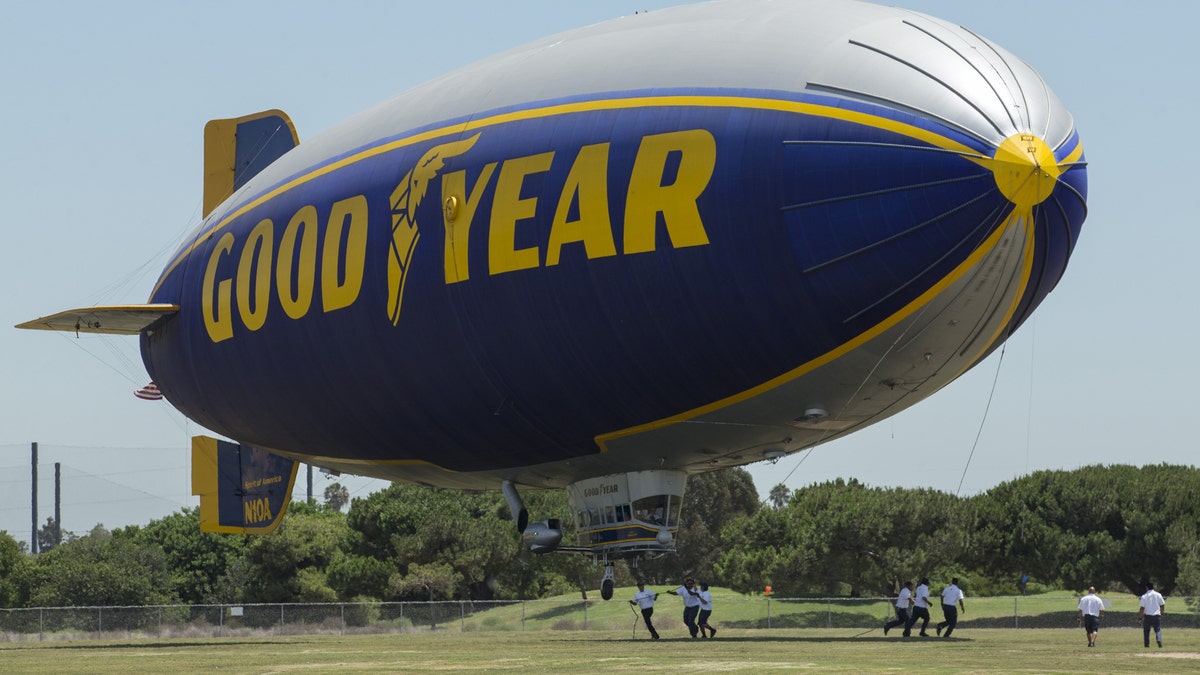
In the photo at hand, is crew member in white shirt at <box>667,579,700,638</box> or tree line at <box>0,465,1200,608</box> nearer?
crew member in white shirt at <box>667,579,700,638</box>

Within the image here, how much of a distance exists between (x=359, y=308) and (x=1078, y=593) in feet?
193

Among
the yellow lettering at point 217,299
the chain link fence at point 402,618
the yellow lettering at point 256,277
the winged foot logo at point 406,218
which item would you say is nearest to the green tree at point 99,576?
the chain link fence at point 402,618

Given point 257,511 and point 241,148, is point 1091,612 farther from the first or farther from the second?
point 241,148

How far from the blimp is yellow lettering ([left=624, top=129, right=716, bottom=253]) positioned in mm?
43

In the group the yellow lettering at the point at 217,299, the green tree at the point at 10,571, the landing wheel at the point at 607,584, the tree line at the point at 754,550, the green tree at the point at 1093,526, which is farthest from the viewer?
the green tree at the point at 10,571

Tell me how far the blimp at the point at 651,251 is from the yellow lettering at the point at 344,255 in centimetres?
7

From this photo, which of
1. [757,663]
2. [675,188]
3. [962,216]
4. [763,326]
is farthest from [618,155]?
[757,663]

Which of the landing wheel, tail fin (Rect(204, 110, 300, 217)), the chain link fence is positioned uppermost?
tail fin (Rect(204, 110, 300, 217))

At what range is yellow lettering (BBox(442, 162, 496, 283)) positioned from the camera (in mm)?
31641

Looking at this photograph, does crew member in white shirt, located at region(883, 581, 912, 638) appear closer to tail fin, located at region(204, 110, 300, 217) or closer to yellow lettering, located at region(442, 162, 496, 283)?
yellow lettering, located at region(442, 162, 496, 283)

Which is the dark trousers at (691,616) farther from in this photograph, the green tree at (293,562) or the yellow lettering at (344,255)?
the green tree at (293,562)

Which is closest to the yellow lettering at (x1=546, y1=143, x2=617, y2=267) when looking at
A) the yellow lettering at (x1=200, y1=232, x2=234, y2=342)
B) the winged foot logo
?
the winged foot logo

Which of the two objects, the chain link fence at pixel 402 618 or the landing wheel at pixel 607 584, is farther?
the chain link fence at pixel 402 618

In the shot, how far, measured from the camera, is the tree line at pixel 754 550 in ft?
268
